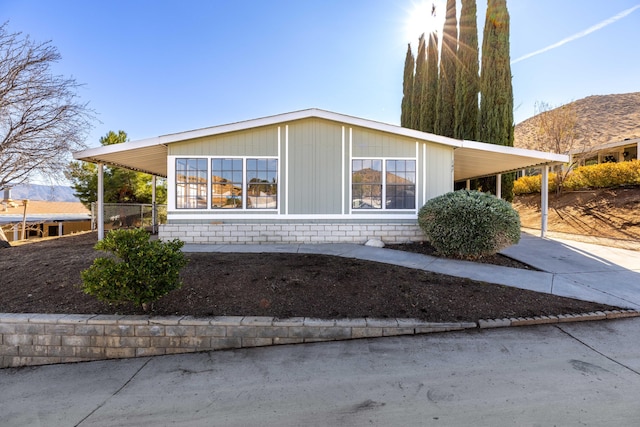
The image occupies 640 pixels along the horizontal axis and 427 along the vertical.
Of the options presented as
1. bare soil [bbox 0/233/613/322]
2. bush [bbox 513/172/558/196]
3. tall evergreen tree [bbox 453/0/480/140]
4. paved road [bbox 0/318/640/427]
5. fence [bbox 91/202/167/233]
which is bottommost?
paved road [bbox 0/318/640/427]

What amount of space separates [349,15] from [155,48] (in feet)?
24.3

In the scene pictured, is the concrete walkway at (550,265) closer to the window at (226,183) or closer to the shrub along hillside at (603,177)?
the window at (226,183)

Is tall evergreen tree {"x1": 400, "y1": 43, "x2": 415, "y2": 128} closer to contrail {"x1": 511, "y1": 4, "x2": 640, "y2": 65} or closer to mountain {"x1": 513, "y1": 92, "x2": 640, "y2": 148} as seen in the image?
contrail {"x1": 511, "y1": 4, "x2": 640, "y2": 65}

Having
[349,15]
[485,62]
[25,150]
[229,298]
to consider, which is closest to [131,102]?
[25,150]

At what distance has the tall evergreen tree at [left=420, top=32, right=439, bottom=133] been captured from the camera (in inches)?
662

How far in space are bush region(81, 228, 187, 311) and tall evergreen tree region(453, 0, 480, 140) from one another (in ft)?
47.4

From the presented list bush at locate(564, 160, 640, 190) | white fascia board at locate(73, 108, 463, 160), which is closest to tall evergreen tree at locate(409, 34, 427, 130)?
bush at locate(564, 160, 640, 190)

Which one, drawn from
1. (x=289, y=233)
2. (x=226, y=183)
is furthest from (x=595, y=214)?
(x=226, y=183)

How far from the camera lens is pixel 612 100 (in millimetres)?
45219

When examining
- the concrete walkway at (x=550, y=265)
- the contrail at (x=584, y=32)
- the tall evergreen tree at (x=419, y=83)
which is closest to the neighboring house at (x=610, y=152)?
the contrail at (x=584, y=32)

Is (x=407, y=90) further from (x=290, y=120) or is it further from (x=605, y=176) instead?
(x=290, y=120)

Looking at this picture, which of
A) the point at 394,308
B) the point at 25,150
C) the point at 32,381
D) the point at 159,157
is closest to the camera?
the point at 32,381

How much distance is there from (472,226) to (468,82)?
36.7ft

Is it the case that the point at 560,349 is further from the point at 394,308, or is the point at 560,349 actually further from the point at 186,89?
the point at 186,89
